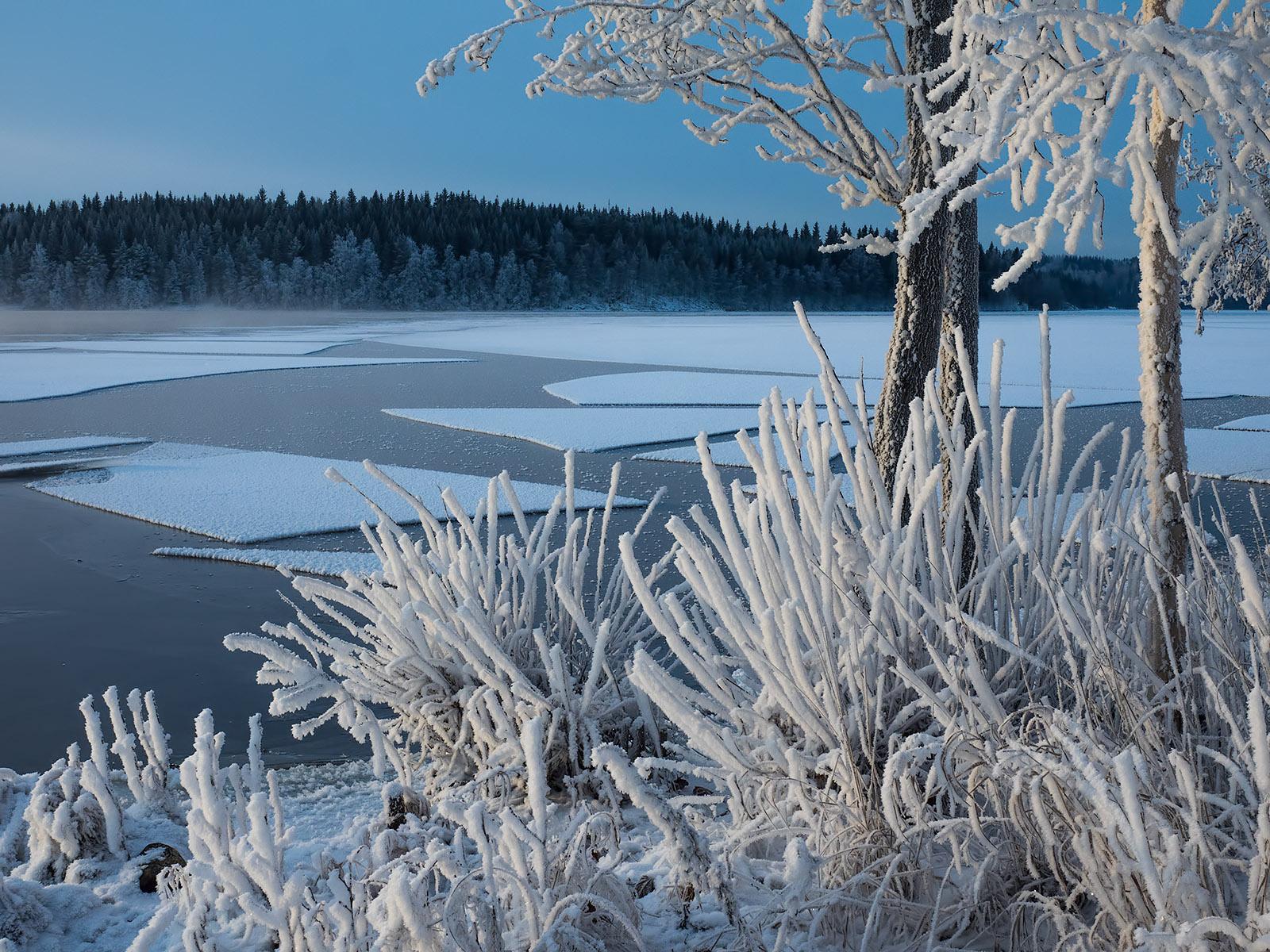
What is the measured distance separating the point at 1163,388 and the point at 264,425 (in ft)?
32.5

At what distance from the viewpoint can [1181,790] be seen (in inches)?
66.2

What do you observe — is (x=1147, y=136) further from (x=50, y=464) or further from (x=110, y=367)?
(x=110, y=367)

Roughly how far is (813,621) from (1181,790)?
28.4 inches

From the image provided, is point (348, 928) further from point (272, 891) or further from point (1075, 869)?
point (1075, 869)

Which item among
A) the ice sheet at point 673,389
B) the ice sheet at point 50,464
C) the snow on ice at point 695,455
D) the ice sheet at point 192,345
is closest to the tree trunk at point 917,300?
the snow on ice at point 695,455

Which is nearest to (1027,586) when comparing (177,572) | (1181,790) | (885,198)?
(1181,790)

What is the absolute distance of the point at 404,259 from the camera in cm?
7244

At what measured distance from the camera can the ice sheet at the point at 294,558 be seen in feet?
17.3

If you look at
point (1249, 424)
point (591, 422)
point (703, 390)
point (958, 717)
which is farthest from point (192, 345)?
point (958, 717)

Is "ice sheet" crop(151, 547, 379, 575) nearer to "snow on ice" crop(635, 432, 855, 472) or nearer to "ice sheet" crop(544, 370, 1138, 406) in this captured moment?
"snow on ice" crop(635, 432, 855, 472)

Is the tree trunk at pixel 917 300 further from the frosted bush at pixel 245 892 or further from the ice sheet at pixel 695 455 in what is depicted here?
the ice sheet at pixel 695 455

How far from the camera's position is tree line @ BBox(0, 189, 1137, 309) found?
69.4m

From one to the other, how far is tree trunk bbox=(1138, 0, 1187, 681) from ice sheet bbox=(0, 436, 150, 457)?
29.3ft

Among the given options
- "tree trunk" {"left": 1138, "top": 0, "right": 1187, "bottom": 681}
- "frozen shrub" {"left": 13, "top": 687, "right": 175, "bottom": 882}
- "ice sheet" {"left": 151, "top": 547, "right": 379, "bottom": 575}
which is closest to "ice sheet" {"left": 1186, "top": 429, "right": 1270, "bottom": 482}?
"tree trunk" {"left": 1138, "top": 0, "right": 1187, "bottom": 681}
